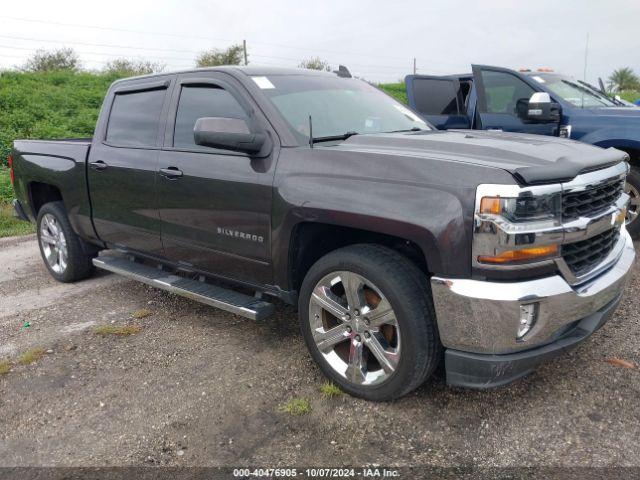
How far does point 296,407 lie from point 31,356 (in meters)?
1.97

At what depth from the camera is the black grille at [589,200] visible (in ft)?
8.36

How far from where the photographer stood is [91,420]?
2.92 metres

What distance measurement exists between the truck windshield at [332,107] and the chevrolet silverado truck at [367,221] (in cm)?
1

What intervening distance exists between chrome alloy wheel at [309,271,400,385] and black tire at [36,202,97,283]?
120 inches

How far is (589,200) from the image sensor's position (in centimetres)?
268

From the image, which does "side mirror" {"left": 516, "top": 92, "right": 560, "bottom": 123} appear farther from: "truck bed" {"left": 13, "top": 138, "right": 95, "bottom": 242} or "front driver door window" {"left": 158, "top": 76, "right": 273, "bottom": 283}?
Result: "truck bed" {"left": 13, "top": 138, "right": 95, "bottom": 242}

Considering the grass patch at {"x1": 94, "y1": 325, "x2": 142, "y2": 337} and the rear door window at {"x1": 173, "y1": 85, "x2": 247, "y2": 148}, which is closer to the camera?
the rear door window at {"x1": 173, "y1": 85, "x2": 247, "y2": 148}

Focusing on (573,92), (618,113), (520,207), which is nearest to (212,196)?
(520,207)

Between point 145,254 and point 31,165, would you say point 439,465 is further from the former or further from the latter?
point 31,165

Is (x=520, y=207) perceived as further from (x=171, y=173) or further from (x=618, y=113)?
(x=618, y=113)

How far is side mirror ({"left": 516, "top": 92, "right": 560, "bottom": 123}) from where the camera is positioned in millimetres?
5470

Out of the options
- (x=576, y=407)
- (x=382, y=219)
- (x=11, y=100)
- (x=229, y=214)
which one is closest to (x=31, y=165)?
(x=229, y=214)

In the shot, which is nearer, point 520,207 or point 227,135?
point 520,207

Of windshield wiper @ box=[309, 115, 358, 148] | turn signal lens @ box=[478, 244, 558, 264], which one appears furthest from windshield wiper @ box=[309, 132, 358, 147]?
turn signal lens @ box=[478, 244, 558, 264]
